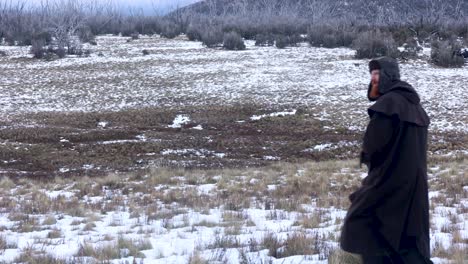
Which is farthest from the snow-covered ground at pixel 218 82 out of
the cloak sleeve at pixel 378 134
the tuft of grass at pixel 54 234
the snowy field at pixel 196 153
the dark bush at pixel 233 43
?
the cloak sleeve at pixel 378 134

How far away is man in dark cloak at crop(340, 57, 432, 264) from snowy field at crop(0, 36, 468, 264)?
176cm

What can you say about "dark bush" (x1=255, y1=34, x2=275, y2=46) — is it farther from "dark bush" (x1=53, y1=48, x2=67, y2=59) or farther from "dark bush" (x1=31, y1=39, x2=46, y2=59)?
"dark bush" (x1=31, y1=39, x2=46, y2=59)

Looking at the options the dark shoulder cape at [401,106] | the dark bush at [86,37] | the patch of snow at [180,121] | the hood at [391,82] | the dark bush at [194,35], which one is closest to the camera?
the dark shoulder cape at [401,106]

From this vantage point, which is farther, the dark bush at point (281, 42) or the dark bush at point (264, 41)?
the dark bush at point (264, 41)

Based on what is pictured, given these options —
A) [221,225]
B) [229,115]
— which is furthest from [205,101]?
[221,225]

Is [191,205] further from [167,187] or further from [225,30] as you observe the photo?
[225,30]

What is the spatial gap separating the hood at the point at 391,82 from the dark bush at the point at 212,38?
1676 inches

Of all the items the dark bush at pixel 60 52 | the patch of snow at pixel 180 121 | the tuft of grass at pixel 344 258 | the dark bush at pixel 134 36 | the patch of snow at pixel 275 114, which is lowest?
the patch of snow at pixel 180 121

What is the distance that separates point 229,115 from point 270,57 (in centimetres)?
1411

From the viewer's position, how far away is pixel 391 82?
4.96 m

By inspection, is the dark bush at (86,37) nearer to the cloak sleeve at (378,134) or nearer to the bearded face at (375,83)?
the bearded face at (375,83)

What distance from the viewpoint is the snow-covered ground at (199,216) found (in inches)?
279

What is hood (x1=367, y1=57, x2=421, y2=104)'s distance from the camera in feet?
16.0

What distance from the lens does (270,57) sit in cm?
4047
